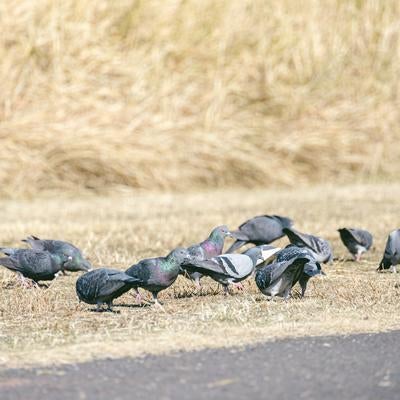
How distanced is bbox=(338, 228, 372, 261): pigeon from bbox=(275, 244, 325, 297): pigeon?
6.19ft

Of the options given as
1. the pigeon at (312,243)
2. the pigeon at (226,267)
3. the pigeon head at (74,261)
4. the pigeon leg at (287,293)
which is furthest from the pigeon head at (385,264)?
the pigeon head at (74,261)

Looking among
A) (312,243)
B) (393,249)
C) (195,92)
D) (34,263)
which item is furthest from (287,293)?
(195,92)

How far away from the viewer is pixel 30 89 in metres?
15.5

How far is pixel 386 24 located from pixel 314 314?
12064 millimetres

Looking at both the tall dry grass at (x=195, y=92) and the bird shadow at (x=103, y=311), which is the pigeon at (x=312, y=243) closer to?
the bird shadow at (x=103, y=311)

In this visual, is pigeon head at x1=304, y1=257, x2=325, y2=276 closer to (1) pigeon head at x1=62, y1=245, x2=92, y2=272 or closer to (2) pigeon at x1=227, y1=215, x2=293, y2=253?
(1) pigeon head at x1=62, y1=245, x2=92, y2=272

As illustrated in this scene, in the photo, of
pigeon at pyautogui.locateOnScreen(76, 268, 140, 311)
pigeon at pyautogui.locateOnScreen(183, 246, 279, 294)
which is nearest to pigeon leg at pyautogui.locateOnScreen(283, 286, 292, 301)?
pigeon at pyautogui.locateOnScreen(183, 246, 279, 294)

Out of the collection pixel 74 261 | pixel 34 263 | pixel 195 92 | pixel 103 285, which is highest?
pixel 195 92

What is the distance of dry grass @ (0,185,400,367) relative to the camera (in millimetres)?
5871

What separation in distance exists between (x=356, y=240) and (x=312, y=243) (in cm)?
83

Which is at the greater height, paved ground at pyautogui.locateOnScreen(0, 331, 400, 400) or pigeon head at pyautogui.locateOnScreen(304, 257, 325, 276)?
pigeon head at pyautogui.locateOnScreen(304, 257, 325, 276)

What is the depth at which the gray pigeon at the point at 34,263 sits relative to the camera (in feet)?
26.0

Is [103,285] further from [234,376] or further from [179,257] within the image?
[234,376]

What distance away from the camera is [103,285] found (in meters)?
6.69
